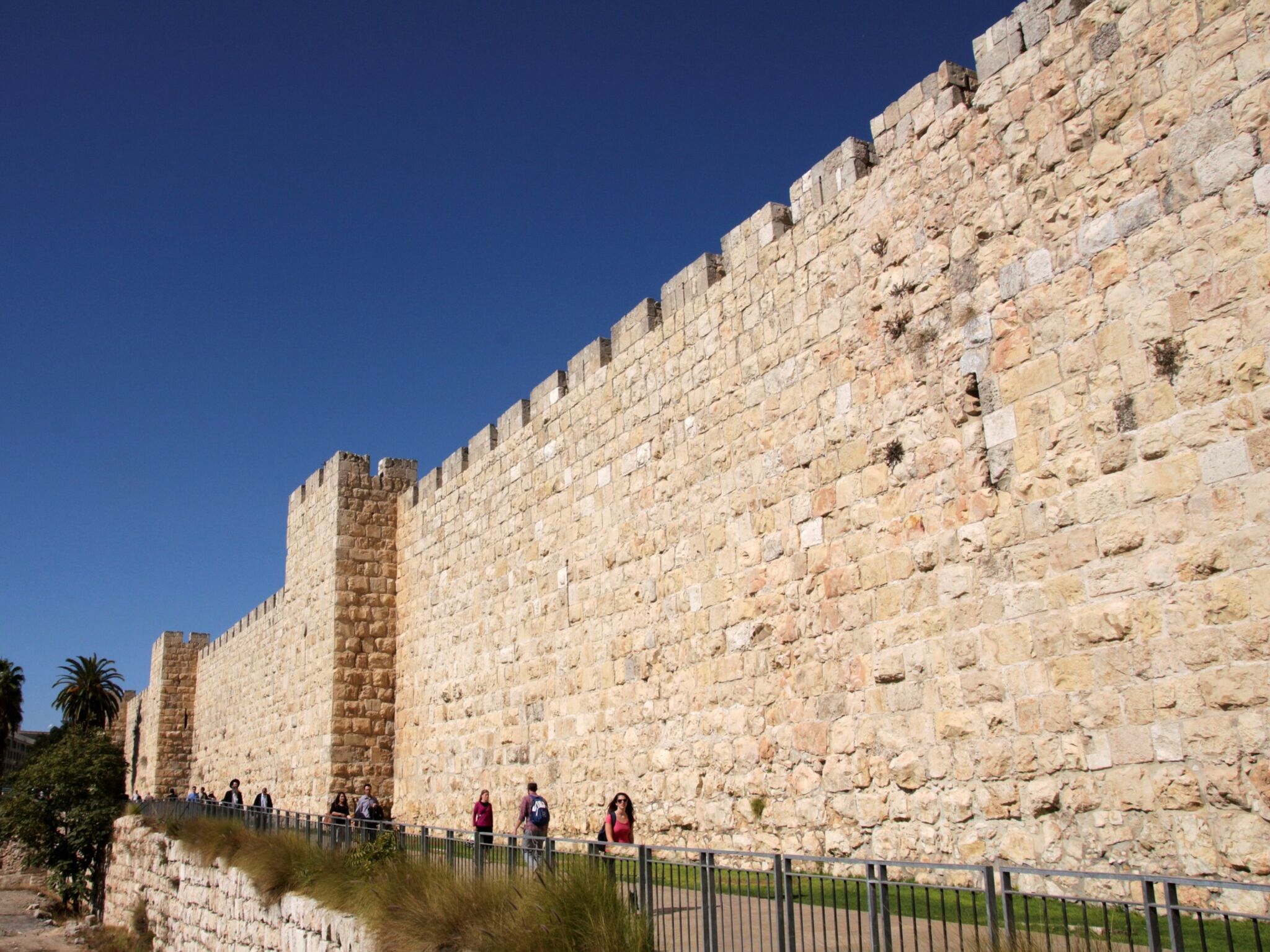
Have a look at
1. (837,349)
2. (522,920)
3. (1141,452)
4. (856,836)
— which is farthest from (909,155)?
(522,920)

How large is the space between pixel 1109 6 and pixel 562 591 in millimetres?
7861

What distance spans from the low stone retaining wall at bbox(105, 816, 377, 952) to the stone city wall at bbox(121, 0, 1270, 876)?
2834 mm

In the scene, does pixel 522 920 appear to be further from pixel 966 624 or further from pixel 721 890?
pixel 966 624

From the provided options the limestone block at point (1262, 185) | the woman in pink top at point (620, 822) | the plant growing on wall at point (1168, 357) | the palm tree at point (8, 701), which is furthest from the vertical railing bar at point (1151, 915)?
the palm tree at point (8, 701)

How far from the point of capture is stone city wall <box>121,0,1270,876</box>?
5.88m

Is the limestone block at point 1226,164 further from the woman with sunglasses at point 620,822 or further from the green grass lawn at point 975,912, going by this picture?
the woman with sunglasses at point 620,822

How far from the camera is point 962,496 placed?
7.37m

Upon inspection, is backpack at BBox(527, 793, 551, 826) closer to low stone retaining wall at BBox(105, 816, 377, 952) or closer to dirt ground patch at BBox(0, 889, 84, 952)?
low stone retaining wall at BBox(105, 816, 377, 952)

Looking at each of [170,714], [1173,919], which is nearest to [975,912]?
[1173,919]

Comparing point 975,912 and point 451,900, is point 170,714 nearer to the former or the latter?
point 451,900

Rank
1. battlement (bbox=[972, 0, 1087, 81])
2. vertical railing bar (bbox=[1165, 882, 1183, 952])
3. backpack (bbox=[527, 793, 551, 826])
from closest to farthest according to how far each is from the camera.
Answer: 1. vertical railing bar (bbox=[1165, 882, 1183, 952])
2. battlement (bbox=[972, 0, 1087, 81])
3. backpack (bbox=[527, 793, 551, 826])

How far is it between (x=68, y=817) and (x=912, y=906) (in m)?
22.2

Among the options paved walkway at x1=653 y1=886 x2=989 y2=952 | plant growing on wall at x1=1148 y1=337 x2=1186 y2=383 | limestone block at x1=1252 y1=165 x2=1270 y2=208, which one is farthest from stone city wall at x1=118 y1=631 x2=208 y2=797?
limestone block at x1=1252 y1=165 x2=1270 y2=208

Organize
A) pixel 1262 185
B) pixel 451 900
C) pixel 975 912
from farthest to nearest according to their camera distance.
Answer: pixel 451 900 < pixel 1262 185 < pixel 975 912
